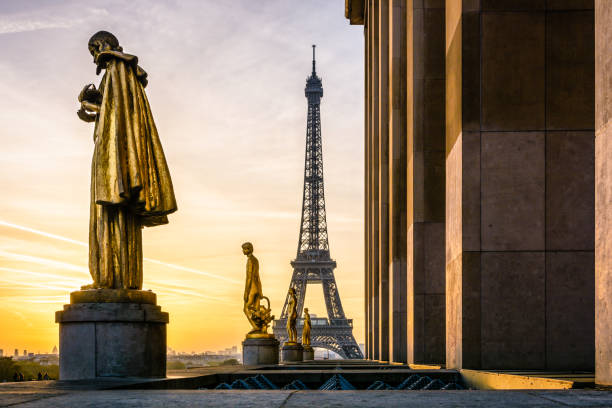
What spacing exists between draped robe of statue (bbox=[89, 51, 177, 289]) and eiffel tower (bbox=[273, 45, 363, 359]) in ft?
231

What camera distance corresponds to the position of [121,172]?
26.6ft

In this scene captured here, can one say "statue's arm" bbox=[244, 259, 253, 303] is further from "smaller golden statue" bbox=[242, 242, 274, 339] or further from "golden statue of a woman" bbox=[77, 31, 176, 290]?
"golden statue of a woman" bbox=[77, 31, 176, 290]

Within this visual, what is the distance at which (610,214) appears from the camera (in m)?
5.55

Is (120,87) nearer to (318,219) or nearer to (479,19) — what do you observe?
(479,19)

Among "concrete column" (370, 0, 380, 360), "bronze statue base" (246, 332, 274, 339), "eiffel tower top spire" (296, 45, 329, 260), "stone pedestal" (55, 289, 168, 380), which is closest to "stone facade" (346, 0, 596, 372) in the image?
"stone pedestal" (55, 289, 168, 380)

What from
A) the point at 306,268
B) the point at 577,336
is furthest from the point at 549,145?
the point at 306,268

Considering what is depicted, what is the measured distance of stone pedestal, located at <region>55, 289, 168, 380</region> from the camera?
7.62 metres

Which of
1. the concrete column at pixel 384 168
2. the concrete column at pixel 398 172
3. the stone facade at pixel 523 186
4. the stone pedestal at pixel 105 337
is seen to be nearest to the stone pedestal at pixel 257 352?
the concrete column at pixel 398 172

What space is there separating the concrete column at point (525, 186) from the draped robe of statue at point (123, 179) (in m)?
4.15

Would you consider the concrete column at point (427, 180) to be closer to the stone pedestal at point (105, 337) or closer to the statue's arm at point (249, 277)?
the statue's arm at point (249, 277)

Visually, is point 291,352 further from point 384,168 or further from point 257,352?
point 257,352

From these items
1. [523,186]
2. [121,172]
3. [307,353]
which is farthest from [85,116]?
[307,353]

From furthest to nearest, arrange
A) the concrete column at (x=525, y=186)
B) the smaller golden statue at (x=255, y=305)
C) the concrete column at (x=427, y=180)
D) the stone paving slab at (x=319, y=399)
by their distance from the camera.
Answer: the smaller golden statue at (x=255, y=305)
the concrete column at (x=427, y=180)
the concrete column at (x=525, y=186)
the stone paving slab at (x=319, y=399)

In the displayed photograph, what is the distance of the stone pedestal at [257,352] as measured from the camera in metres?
21.3
